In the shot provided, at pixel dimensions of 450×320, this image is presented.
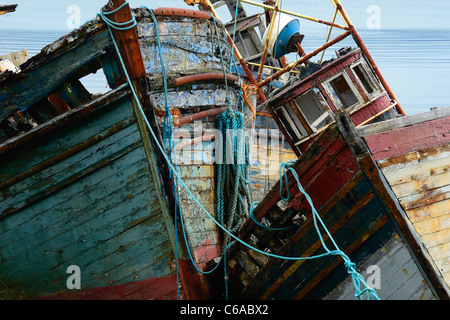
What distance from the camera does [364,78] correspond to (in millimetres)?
9070

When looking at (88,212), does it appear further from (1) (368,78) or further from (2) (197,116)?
(1) (368,78)

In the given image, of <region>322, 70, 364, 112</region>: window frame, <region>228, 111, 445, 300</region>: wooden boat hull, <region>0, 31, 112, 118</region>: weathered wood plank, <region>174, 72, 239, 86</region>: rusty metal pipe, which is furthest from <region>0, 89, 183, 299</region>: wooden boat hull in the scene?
<region>322, 70, 364, 112</region>: window frame

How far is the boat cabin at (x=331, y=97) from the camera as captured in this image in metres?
8.71

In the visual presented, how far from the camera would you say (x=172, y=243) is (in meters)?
4.27

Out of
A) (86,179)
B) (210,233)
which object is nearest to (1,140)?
(86,179)

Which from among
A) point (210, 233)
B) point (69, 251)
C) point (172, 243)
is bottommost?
point (210, 233)

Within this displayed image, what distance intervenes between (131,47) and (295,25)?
281 inches

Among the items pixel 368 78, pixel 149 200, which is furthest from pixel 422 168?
pixel 368 78

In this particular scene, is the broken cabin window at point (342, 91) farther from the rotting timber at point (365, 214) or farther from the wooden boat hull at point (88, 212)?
the wooden boat hull at point (88, 212)

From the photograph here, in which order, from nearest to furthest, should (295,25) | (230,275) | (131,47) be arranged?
1. (131,47)
2. (230,275)
3. (295,25)

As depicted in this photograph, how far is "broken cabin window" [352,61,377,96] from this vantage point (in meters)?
9.02

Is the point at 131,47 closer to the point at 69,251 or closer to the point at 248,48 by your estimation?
the point at 69,251

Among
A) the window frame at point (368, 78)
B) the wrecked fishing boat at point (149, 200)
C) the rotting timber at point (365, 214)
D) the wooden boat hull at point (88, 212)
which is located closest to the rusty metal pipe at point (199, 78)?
the wrecked fishing boat at point (149, 200)

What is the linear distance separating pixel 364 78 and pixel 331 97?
0.91 meters
